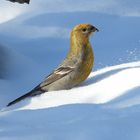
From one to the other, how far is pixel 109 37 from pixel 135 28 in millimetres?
598

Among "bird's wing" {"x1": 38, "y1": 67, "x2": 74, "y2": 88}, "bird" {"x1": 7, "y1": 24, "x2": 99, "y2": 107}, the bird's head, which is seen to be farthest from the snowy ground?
the bird's head

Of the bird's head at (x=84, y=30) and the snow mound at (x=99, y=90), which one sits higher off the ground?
the bird's head at (x=84, y=30)

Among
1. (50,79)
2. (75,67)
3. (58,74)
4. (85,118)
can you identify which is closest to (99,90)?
(75,67)

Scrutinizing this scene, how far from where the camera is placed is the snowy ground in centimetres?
440

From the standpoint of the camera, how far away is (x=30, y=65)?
10.2 metres

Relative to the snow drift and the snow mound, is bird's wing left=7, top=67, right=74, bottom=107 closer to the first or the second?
the snow mound

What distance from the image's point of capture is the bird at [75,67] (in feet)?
22.3

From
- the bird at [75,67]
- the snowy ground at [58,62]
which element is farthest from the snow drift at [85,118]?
the bird at [75,67]

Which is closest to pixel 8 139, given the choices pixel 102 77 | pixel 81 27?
pixel 102 77

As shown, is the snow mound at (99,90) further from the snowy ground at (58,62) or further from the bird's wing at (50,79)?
the bird's wing at (50,79)

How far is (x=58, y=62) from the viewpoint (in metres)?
10.6

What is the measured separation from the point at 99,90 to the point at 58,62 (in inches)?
180

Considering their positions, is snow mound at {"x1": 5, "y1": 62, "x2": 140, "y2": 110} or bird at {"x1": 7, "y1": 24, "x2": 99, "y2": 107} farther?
bird at {"x1": 7, "y1": 24, "x2": 99, "y2": 107}

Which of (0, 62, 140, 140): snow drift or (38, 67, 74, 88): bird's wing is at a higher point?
(38, 67, 74, 88): bird's wing
